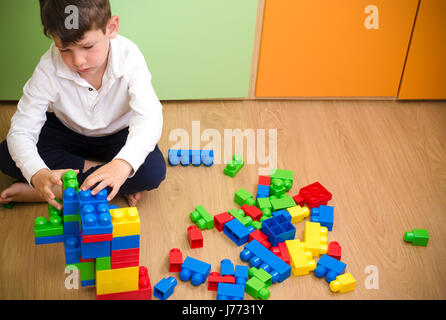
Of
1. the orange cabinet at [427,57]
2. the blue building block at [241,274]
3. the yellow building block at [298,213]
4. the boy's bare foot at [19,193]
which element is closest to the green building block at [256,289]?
the blue building block at [241,274]

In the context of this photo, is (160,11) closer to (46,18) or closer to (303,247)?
(46,18)

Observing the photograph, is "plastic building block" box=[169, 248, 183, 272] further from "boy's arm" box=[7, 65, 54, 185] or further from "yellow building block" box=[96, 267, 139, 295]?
"boy's arm" box=[7, 65, 54, 185]

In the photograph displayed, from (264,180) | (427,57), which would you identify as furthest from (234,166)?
(427,57)

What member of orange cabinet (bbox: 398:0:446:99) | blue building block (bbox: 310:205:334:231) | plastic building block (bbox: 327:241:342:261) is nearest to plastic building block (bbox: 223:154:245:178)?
blue building block (bbox: 310:205:334:231)

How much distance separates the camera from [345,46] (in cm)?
185

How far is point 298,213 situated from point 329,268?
7.9 inches

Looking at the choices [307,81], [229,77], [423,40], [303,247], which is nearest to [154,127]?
[303,247]

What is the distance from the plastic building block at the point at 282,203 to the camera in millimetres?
1495

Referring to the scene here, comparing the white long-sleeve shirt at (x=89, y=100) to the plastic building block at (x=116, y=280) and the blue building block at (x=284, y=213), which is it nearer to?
the plastic building block at (x=116, y=280)

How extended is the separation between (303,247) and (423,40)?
933 mm

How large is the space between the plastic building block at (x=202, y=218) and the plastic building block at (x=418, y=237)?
0.51 m

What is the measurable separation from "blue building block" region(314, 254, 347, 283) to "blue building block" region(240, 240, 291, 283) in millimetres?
74

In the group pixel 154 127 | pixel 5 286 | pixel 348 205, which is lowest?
pixel 5 286

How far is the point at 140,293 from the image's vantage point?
122 centimetres
